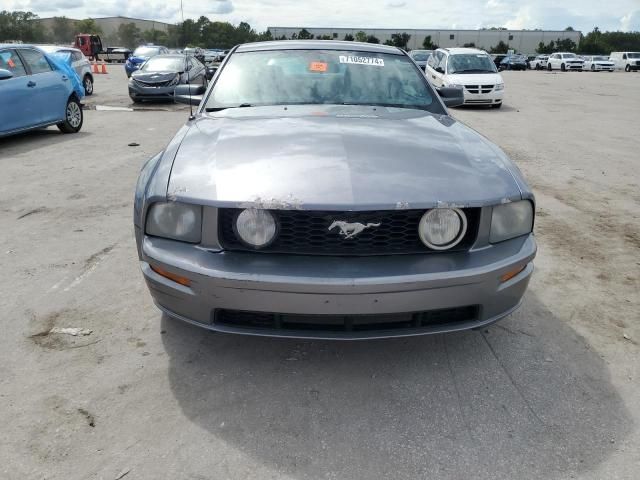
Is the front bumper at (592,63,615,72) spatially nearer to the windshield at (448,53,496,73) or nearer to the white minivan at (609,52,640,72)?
the white minivan at (609,52,640,72)

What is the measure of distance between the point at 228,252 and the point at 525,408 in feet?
4.73

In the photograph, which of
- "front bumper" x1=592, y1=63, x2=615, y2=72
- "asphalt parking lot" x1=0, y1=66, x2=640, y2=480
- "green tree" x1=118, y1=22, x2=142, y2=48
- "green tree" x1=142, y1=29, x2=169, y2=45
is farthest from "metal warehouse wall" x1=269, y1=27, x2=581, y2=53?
"asphalt parking lot" x1=0, y1=66, x2=640, y2=480

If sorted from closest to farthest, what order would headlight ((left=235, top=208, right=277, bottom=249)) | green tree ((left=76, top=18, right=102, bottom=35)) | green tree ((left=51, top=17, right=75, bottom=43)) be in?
headlight ((left=235, top=208, right=277, bottom=249)) → green tree ((left=76, top=18, right=102, bottom=35)) → green tree ((left=51, top=17, right=75, bottom=43))

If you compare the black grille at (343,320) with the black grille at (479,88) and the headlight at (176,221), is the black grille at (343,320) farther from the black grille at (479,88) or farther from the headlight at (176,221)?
the black grille at (479,88)

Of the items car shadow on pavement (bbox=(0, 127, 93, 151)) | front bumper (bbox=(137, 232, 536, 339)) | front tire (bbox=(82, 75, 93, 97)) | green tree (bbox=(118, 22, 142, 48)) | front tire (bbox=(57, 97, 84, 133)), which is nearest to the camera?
front bumper (bbox=(137, 232, 536, 339))

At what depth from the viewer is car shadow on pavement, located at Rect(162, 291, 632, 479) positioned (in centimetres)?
203

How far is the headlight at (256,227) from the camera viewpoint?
2.25m

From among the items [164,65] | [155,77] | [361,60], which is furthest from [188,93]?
[164,65]

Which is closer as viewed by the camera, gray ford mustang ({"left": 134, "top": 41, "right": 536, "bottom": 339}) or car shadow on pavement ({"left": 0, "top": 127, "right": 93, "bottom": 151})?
gray ford mustang ({"left": 134, "top": 41, "right": 536, "bottom": 339})

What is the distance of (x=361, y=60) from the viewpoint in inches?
154

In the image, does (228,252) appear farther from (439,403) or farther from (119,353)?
(439,403)

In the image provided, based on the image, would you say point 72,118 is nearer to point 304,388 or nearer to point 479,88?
point 304,388

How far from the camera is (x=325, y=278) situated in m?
2.15

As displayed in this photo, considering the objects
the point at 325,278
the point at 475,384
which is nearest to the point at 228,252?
the point at 325,278
